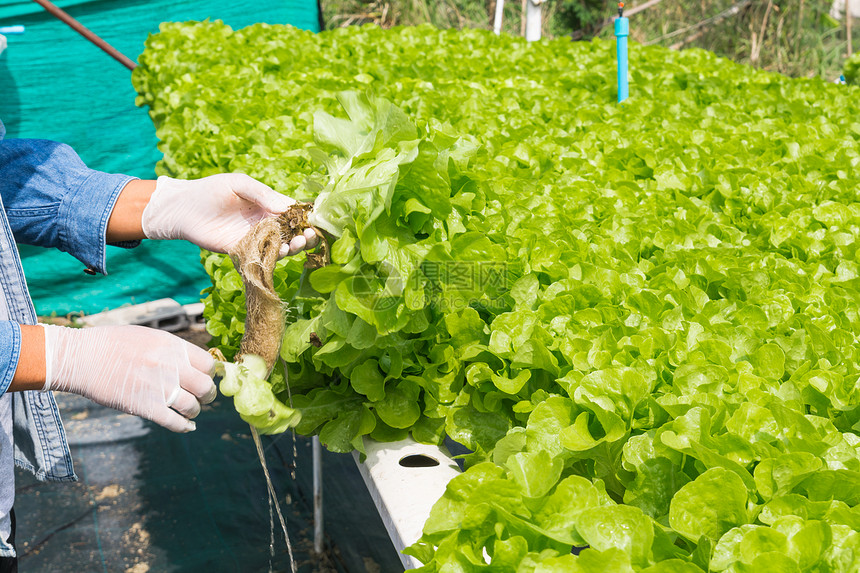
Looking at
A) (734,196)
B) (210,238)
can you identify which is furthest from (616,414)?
(210,238)

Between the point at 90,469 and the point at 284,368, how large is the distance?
10.9 ft

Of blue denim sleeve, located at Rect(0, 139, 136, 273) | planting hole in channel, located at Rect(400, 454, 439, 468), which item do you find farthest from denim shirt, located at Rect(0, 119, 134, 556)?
planting hole in channel, located at Rect(400, 454, 439, 468)

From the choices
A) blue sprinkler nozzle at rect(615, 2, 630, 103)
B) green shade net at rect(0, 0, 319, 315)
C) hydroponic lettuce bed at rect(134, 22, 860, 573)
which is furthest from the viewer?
green shade net at rect(0, 0, 319, 315)

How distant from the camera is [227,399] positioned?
5.42m

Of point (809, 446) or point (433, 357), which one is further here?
point (433, 357)

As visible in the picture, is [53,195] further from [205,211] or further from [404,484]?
[404,484]

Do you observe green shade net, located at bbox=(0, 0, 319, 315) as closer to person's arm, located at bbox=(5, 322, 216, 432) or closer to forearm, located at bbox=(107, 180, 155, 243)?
forearm, located at bbox=(107, 180, 155, 243)

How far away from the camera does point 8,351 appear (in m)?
1.82

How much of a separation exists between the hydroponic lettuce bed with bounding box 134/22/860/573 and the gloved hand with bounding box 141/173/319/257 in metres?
0.17

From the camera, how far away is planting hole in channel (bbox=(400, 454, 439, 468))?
1.99m

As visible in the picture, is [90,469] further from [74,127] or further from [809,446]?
[809,446]

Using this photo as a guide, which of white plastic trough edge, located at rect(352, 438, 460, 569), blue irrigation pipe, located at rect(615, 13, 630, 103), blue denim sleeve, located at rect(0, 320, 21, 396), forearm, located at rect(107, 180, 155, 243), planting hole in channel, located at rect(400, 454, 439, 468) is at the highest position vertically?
blue irrigation pipe, located at rect(615, 13, 630, 103)

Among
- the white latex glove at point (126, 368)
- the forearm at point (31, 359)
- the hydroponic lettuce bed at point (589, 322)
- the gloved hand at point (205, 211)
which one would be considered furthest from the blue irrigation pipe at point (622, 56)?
the forearm at point (31, 359)

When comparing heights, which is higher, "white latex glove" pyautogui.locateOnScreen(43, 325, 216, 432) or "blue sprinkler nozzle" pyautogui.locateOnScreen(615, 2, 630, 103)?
"blue sprinkler nozzle" pyautogui.locateOnScreen(615, 2, 630, 103)
